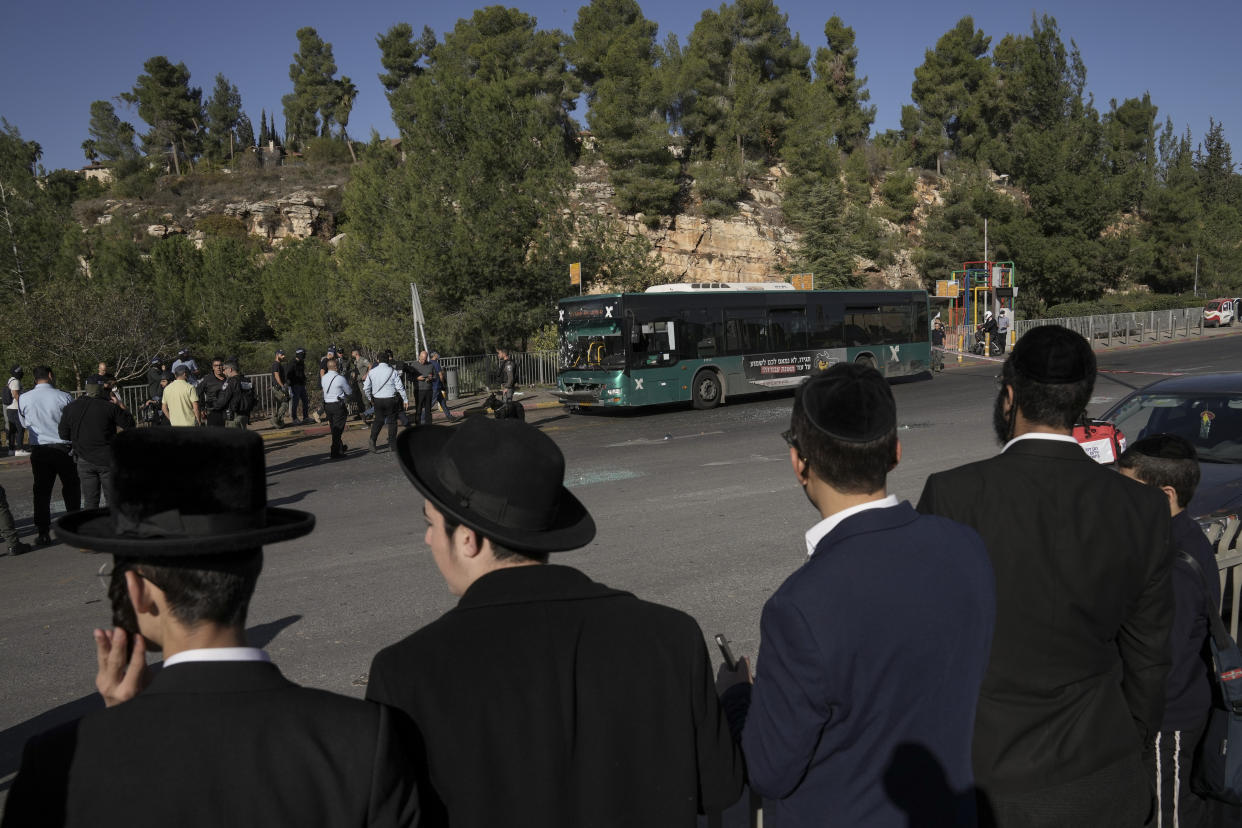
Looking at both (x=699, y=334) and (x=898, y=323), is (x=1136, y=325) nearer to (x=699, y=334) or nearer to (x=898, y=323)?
(x=898, y=323)

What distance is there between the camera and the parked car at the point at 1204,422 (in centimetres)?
565

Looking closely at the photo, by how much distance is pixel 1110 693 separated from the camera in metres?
2.28

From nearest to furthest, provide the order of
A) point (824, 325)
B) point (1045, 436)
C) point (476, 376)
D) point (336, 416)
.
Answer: point (1045, 436), point (336, 416), point (824, 325), point (476, 376)

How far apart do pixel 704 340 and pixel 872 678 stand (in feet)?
64.9

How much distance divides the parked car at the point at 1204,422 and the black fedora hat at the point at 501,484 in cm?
518

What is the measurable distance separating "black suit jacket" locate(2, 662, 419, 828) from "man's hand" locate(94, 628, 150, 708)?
139 mm

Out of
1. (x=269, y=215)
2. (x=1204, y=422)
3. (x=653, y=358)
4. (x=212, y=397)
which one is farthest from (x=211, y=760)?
(x=269, y=215)

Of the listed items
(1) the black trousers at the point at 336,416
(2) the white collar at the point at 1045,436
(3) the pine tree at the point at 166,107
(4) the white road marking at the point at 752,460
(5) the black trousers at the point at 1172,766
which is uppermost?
(3) the pine tree at the point at 166,107

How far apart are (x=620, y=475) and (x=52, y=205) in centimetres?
2949

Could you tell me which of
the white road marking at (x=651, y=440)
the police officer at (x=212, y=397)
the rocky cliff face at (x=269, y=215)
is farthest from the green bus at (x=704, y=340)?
the rocky cliff face at (x=269, y=215)

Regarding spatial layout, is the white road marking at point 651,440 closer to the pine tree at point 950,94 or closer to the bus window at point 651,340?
the bus window at point 651,340

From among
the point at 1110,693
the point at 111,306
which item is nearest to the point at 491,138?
the point at 111,306

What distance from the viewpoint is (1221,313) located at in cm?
4831

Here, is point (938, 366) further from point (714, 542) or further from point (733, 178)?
point (733, 178)
